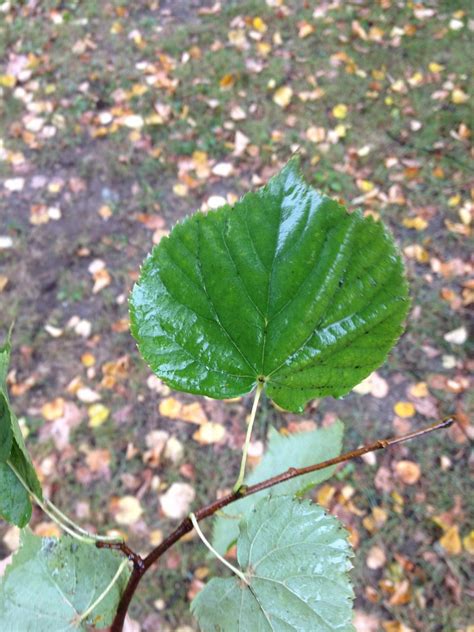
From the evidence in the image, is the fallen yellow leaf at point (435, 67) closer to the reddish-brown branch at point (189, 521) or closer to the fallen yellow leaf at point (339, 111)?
the fallen yellow leaf at point (339, 111)

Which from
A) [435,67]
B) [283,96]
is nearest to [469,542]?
[283,96]

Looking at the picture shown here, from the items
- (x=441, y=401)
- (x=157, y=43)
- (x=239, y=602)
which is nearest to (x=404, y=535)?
(x=441, y=401)

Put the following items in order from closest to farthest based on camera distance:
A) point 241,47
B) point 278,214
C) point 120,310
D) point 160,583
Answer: point 278,214, point 160,583, point 120,310, point 241,47

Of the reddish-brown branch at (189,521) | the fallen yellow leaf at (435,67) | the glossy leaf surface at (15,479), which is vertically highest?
the glossy leaf surface at (15,479)

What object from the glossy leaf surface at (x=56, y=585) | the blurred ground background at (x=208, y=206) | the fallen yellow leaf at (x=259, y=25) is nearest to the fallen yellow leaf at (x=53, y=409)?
the blurred ground background at (x=208, y=206)

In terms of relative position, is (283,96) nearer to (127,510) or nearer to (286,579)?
(127,510)

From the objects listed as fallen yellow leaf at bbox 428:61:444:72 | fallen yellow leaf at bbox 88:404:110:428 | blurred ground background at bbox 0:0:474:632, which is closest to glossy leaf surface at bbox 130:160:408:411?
blurred ground background at bbox 0:0:474:632

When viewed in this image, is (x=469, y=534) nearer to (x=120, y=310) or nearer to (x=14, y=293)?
(x=120, y=310)
